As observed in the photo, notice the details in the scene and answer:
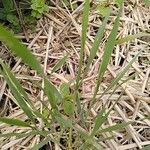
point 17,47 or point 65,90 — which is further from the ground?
point 17,47

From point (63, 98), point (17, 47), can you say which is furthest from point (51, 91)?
point (17, 47)

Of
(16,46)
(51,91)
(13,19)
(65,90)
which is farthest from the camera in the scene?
(13,19)

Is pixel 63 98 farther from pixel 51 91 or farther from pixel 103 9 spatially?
pixel 103 9

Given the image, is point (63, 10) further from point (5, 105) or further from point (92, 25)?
point (5, 105)

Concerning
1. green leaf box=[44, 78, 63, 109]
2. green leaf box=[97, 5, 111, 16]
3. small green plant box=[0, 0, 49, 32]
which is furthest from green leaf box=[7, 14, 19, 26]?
green leaf box=[44, 78, 63, 109]

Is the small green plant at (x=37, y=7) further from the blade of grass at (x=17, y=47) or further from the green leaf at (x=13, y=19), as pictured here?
the blade of grass at (x=17, y=47)

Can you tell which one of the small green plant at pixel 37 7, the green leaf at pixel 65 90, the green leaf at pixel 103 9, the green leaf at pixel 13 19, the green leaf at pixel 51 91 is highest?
the small green plant at pixel 37 7

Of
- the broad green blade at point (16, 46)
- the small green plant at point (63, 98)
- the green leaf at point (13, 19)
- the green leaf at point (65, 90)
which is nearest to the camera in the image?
the broad green blade at point (16, 46)

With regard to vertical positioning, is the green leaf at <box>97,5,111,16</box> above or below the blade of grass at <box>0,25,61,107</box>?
below

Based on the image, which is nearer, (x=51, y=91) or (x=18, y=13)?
(x=51, y=91)

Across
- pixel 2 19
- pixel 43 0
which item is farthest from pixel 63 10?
pixel 2 19

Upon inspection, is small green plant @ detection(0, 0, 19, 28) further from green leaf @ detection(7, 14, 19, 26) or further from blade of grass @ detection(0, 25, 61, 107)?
blade of grass @ detection(0, 25, 61, 107)

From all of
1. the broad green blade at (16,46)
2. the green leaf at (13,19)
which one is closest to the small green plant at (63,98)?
the broad green blade at (16,46)
